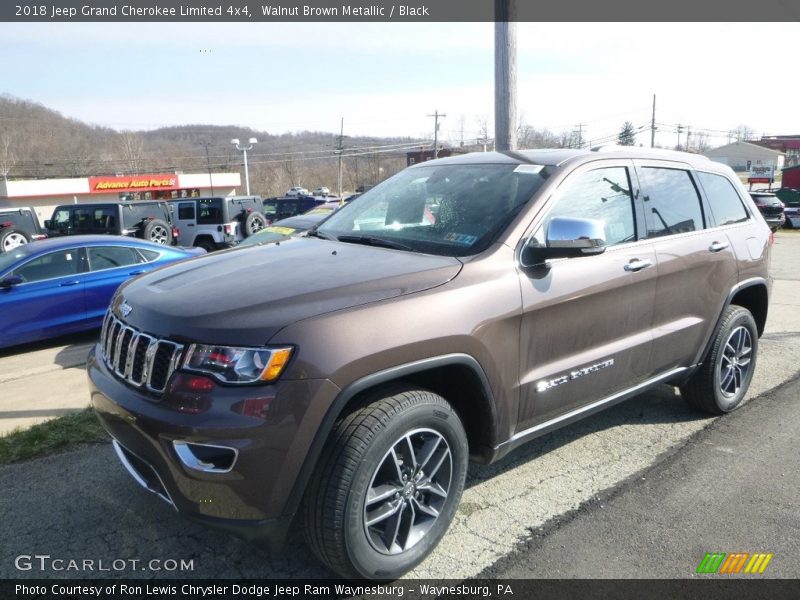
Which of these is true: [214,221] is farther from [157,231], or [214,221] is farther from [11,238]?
[11,238]

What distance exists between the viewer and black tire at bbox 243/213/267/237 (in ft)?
63.8

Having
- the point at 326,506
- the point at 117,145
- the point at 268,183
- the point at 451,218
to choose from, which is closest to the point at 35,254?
the point at 451,218

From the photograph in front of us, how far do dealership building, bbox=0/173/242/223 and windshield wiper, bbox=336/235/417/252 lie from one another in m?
51.4

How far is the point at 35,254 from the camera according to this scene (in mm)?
7852

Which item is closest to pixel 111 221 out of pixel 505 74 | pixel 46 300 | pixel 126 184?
pixel 46 300

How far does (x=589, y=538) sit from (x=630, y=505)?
44cm

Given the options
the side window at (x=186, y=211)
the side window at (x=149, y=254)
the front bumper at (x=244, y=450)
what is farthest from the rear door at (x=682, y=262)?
the side window at (x=186, y=211)

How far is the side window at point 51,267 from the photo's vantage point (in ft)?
25.4

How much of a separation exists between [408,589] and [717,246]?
10.2ft

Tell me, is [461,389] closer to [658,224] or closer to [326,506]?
[326,506]

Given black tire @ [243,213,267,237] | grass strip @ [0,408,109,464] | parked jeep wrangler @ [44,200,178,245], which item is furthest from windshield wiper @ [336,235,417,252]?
black tire @ [243,213,267,237]

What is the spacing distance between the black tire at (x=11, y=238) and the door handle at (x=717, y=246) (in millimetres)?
17356

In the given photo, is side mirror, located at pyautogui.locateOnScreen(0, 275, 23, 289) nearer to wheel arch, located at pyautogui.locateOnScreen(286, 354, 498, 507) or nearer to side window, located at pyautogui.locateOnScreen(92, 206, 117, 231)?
wheel arch, located at pyautogui.locateOnScreen(286, 354, 498, 507)

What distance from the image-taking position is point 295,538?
3.09 meters
